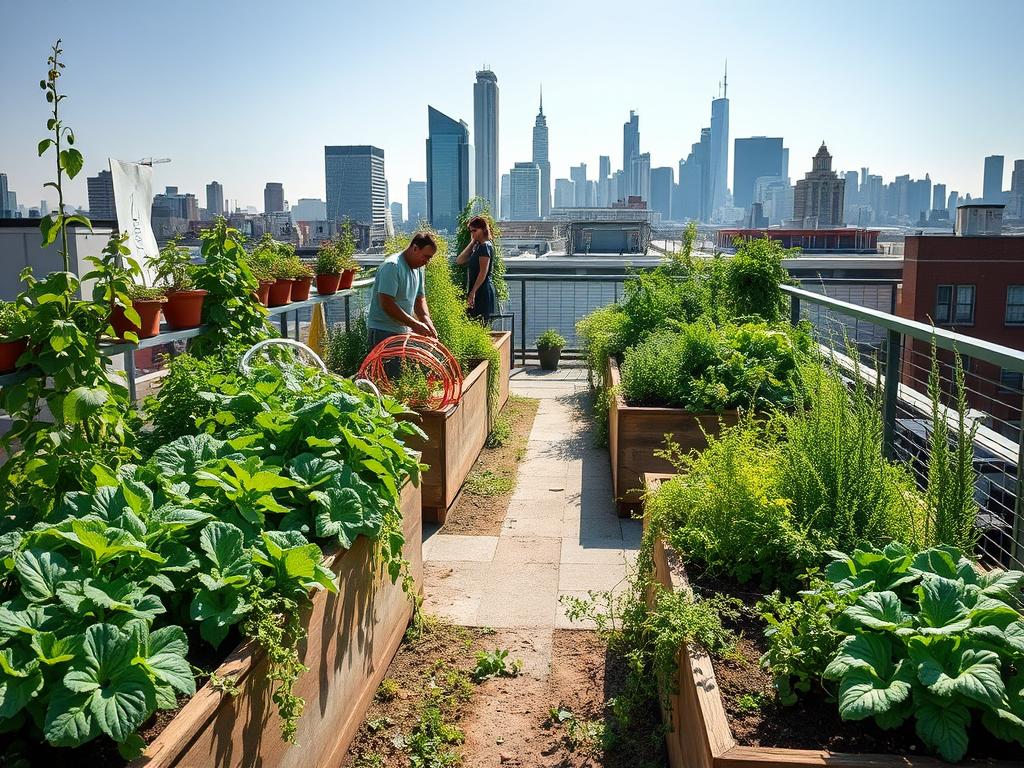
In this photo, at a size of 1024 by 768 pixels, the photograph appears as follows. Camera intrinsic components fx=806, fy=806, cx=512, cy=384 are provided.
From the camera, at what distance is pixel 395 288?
5.42 m

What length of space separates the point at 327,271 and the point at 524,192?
15894cm

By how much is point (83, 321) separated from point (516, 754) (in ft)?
6.32

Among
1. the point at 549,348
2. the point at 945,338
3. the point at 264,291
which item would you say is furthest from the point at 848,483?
the point at 549,348

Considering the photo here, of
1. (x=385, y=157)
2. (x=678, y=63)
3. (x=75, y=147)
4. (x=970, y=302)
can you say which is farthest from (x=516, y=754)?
(x=970, y=302)

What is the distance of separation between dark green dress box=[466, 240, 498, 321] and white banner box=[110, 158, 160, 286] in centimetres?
361

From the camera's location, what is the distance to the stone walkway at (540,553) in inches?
141

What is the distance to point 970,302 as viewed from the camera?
39.9m

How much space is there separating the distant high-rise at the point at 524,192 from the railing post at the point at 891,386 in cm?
15373

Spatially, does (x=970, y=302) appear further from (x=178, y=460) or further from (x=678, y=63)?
(x=178, y=460)

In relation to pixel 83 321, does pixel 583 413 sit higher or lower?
lower

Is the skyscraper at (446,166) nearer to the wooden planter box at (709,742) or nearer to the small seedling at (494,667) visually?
the small seedling at (494,667)

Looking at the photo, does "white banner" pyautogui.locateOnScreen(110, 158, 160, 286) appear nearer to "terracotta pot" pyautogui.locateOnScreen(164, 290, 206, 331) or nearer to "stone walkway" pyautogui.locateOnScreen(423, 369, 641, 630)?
"terracotta pot" pyautogui.locateOnScreen(164, 290, 206, 331)

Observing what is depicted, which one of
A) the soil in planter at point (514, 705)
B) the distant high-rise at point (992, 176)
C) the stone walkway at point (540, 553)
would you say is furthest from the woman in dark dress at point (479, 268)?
the distant high-rise at point (992, 176)

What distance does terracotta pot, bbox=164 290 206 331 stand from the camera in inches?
153
